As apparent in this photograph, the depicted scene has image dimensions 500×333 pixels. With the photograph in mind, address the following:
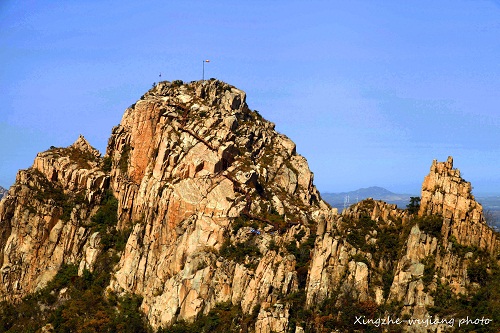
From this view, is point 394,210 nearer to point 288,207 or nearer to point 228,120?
point 288,207

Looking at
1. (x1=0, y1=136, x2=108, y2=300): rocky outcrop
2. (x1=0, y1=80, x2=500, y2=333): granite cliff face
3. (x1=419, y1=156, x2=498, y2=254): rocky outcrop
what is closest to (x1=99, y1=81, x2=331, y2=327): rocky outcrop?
(x1=0, y1=80, x2=500, y2=333): granite cliff face

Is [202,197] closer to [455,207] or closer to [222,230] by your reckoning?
[222,230]

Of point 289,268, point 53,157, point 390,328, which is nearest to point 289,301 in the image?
point 289,268

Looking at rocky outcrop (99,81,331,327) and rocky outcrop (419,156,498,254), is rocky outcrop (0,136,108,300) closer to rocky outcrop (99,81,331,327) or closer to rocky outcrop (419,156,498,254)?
rocky outcrop (99,81,331,327)

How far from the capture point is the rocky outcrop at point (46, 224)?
431 feet

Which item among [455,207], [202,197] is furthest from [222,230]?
[455,207]

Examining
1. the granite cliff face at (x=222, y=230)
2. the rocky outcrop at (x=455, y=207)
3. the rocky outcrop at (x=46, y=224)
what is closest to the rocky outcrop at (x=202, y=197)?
the granite cliff face at (x=222, y=230)

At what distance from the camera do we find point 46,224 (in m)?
133

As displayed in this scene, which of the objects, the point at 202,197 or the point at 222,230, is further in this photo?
the point at 202,197

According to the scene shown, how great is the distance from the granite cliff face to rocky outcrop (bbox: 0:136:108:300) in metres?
0.22

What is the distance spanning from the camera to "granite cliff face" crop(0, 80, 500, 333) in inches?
4146

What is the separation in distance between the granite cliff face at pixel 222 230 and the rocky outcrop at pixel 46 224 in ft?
0.71

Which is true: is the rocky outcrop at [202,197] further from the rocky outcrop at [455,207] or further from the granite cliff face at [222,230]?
the rocky outcrop at [455,207]

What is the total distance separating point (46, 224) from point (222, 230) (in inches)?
1227
